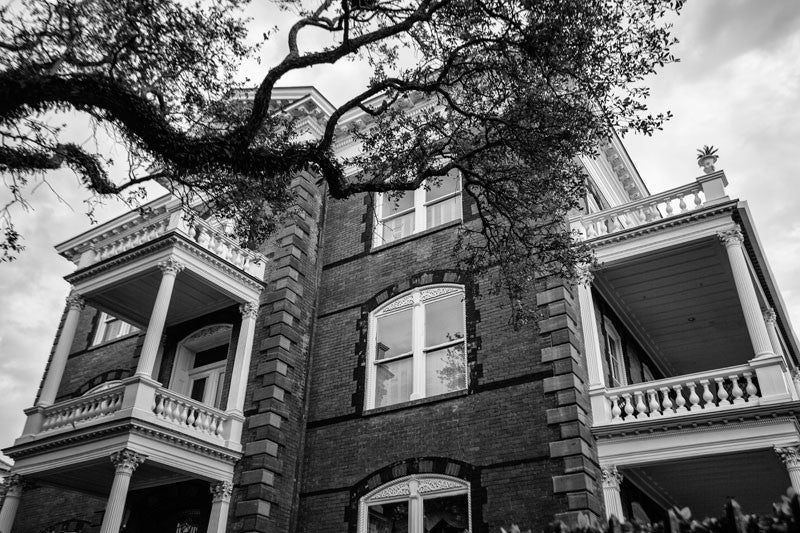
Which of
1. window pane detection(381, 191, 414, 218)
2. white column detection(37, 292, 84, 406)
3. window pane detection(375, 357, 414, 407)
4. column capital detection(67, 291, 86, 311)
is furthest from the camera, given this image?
window pane detection(381, 191, 414, 218)

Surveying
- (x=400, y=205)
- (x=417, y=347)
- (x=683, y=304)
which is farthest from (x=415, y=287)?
(x=683, y=304)

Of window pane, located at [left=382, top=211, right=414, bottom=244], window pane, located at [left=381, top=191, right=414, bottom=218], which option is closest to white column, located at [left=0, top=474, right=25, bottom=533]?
window pane, located at [left=382, top=211, right=414, bottom=244]

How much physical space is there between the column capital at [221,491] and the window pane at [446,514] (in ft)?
13.8

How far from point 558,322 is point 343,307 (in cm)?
573

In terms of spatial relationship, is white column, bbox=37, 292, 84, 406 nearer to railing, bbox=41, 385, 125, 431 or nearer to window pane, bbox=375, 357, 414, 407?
railing, bbox=41, 385, 125, 431

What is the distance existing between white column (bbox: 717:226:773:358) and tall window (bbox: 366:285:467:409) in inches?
210

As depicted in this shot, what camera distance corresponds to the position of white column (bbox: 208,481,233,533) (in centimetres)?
1356

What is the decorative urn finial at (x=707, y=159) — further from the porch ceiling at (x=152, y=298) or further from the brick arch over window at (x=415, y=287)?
the porch ceiling at (x=152, y=298)

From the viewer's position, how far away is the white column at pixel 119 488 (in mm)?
11969

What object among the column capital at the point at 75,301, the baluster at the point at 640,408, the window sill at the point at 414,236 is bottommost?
the baluster at the point at 640,408

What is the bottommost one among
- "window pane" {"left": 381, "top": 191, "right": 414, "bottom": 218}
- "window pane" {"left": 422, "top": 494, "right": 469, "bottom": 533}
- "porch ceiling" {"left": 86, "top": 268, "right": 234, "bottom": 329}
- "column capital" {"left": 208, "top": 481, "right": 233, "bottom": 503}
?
"window pane" {"left": 422, "top": 494, "right": 469, "bottom": 533}

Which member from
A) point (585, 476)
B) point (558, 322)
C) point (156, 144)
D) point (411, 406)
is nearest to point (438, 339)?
point (411, 406)

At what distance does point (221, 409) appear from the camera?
15828mm

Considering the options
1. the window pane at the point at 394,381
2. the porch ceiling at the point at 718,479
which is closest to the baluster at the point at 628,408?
the porch ceiling at the point at 718,479
